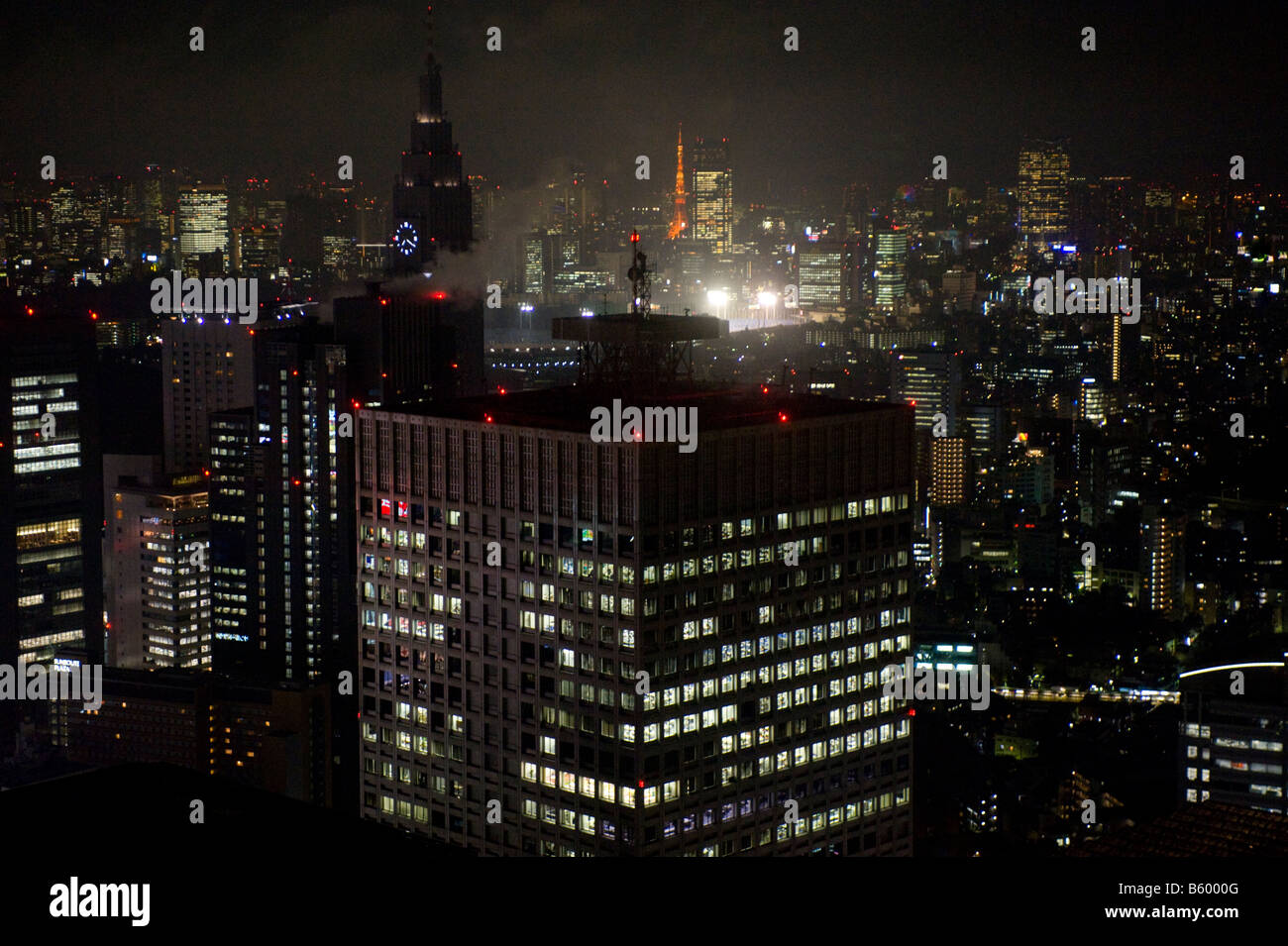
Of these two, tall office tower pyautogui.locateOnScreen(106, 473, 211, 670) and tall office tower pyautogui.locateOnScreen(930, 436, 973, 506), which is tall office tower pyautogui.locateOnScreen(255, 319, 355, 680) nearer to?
tall office tower pyautogui.locateOnScreen(106, 473, 211, 670)

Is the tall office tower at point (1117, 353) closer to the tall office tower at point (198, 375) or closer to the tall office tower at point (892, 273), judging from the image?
the tall office tower at point (892, 273)

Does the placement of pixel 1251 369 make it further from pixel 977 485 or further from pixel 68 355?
pixel 68 355

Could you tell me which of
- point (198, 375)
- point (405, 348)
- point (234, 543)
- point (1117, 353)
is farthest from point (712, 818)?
point (1117, 353)

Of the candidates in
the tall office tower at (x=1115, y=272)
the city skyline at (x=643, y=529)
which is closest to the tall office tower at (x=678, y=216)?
the city skyline at (x=643, y=529)

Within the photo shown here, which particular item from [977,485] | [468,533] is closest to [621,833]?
[468,533]

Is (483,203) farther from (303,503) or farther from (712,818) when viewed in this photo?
(712,818)

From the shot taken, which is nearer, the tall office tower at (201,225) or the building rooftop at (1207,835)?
the building rooftop at (1207,835)
